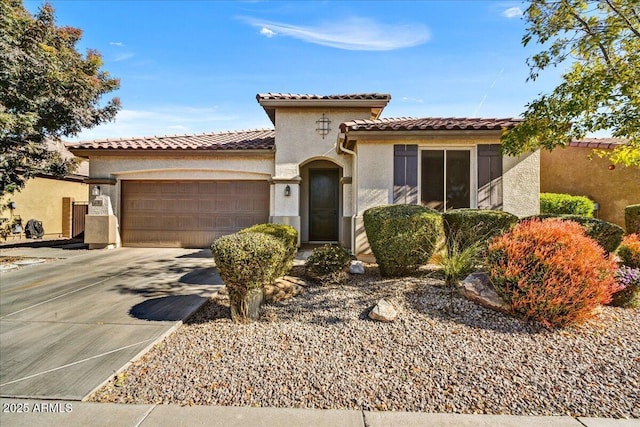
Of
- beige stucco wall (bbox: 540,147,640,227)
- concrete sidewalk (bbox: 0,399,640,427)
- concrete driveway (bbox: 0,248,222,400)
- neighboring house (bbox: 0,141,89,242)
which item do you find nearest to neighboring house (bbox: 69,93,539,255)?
concrete driveway (bbox: 0,248,222,400)

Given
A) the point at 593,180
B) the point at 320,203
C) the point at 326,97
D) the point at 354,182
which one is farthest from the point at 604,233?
the point at 593,180

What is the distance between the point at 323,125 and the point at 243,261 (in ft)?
26.5

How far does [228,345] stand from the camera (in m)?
4.05

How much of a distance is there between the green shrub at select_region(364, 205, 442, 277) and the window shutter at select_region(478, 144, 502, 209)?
3.07 metres

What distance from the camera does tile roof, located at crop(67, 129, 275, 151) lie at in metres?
11.7

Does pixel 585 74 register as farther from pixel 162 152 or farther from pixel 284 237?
pixel 162 152

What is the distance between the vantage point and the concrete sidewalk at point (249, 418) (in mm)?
2730

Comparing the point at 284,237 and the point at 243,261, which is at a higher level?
the point at 284,237

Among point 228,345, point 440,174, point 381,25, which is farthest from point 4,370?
point 381,25

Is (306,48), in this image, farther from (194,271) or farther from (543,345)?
(543,345)

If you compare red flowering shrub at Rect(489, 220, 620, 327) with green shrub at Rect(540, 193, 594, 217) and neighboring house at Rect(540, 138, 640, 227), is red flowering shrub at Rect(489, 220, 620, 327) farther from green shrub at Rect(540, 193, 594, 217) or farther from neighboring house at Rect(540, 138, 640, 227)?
neighboring house at Rect(540, 138, 640, 227)

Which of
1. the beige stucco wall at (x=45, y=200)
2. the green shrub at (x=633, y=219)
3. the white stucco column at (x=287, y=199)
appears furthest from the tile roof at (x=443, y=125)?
the beige stucco wall at (x=45, y=200)

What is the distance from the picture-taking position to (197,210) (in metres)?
12.2

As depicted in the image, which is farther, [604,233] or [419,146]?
[419,146]
